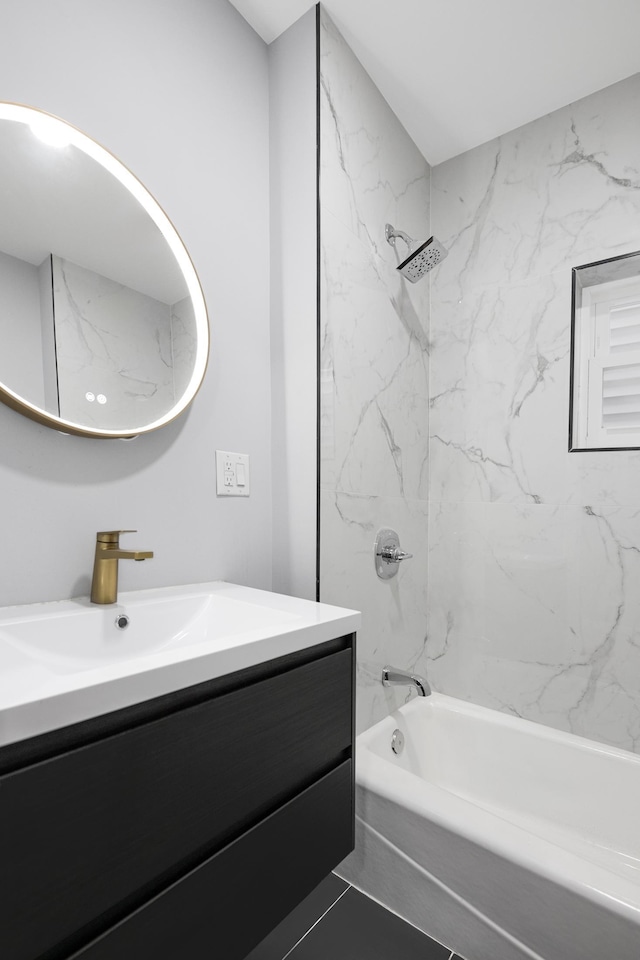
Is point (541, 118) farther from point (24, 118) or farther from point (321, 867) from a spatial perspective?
point (321, 867)

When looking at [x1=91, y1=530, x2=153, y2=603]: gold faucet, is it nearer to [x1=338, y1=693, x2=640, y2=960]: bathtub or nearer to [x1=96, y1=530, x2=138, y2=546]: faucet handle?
[x1=96, y1=530, x2=138, y2=546]: faucet handle

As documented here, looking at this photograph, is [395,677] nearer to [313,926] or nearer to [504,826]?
[504,826]

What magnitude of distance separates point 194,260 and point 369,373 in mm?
648

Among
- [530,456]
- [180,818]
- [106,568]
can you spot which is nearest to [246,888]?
[180,818]

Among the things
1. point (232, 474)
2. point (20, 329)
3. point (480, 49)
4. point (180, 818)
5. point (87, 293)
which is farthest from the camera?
point (480, 49)

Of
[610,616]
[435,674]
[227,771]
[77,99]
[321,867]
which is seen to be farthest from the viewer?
[435,674]

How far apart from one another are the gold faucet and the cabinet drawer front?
1.65ft

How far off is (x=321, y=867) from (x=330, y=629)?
0.44 metres

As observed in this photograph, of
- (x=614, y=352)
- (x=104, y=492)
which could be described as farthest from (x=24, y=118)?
(x=614, y=352)

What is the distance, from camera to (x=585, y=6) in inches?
53.8

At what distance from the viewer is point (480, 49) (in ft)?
4.94

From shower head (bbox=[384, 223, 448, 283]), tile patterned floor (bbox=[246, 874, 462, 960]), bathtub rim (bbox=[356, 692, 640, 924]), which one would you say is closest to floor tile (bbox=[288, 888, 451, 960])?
tile patterned floor (bbox=[246, 874, 462, 960])

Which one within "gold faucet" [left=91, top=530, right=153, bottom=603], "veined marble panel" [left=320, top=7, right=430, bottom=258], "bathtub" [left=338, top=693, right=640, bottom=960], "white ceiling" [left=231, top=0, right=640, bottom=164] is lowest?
"bathtub" [left=338, top=693, right=640, bottom=960]

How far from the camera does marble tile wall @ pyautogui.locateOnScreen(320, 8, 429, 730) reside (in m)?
1.42
